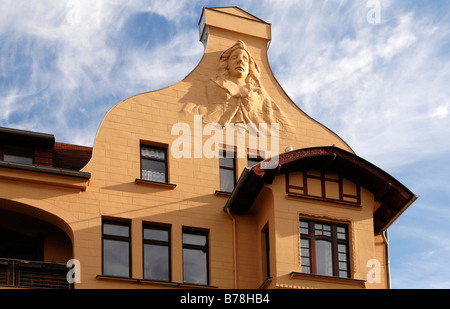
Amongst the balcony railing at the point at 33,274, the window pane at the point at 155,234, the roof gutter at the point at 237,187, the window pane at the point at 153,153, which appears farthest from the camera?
the window pane at the point at 153,153

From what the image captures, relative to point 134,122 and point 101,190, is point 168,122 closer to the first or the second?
point 134,122

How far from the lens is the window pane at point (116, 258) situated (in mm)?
30203

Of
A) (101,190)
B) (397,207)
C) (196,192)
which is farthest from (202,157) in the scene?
(397,207)

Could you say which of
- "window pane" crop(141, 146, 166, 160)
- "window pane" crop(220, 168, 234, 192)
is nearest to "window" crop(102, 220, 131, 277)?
"window pane" crop(141, 146, 166, 160)

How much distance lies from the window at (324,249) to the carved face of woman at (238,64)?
5441 mm

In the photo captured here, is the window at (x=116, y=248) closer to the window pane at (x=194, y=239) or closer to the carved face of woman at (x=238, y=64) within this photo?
the window pane at (x=194, y=239)

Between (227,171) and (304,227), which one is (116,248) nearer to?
(227,171)

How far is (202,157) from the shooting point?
3253 cm

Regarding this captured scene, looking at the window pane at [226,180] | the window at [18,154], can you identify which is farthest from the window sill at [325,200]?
the window at [18,154]
